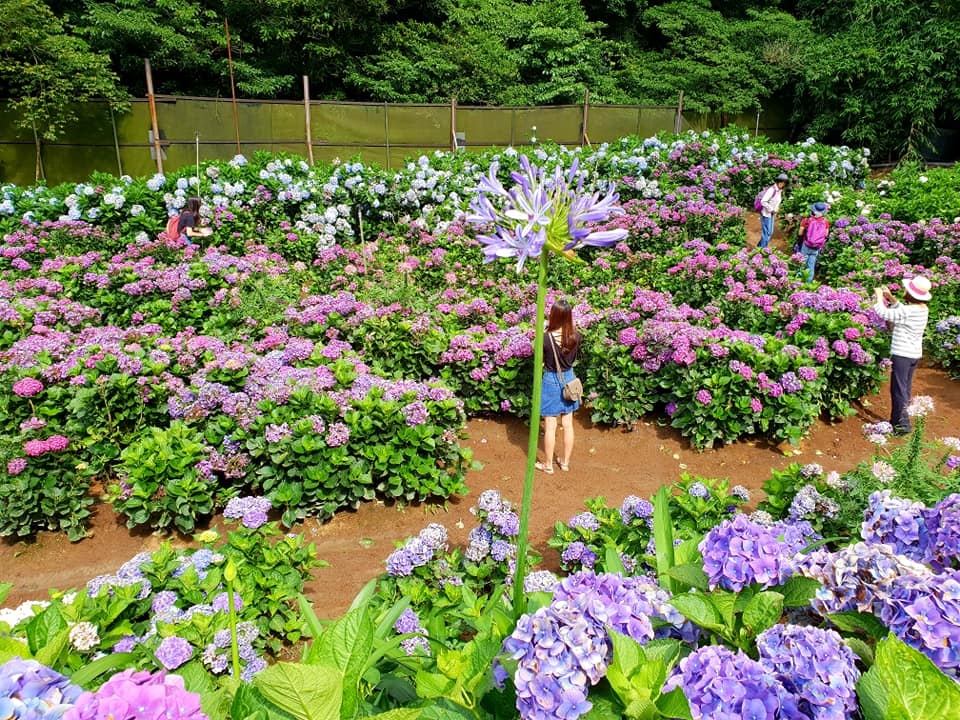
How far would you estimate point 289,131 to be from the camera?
14.0 m

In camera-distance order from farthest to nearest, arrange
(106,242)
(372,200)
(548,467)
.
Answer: (372,200) → (106,242) → (548,467)

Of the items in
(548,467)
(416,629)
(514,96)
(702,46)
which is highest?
(702,46)

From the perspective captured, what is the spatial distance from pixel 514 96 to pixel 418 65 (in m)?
3.12

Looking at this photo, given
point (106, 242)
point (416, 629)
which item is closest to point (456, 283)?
point (106, 242)

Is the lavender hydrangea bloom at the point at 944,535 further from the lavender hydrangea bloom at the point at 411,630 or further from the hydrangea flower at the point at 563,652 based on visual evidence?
the lavender hydrangea bloom at the point at 411,630

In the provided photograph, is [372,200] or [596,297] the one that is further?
[372,200]

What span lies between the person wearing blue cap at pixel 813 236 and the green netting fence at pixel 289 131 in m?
7.61

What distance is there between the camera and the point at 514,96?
20750 millimetres

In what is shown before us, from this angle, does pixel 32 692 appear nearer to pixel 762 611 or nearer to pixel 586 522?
pixel 762 611

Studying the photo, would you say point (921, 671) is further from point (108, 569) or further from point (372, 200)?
point (372, 200)

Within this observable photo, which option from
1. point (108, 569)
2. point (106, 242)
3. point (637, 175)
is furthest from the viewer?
point (637, 175)

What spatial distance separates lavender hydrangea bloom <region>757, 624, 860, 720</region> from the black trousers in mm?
4600

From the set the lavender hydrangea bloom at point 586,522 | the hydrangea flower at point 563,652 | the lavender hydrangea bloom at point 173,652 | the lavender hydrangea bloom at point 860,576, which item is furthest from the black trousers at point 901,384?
the lavender hydrangea bloom at point 173,652

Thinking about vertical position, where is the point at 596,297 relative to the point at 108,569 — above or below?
above
